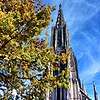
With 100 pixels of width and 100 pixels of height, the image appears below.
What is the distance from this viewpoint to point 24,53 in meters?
8.52

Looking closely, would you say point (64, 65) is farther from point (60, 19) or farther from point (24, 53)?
point (24, 53)

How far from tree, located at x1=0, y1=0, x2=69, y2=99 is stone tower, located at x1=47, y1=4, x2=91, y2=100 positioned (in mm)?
36194

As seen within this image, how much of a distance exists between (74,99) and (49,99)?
6579 millimetres

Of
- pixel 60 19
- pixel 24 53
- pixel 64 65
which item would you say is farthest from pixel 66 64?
pixel 24 53

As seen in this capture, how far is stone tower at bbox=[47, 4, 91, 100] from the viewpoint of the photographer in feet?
153

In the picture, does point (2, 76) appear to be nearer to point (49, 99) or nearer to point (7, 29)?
point (7, 29)

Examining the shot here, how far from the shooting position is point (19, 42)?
897 centimetres

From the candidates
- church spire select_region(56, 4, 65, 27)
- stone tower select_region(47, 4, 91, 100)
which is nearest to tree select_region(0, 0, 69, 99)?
stone tower select_region(47, 4, 91, 100)

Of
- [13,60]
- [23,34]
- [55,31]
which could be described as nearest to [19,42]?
[23,34]

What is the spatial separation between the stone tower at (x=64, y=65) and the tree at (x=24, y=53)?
36.2 metres

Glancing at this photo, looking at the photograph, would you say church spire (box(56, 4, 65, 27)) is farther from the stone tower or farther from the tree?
the tree

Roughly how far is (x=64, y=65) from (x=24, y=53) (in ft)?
137

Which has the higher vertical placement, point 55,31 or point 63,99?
point 55,31

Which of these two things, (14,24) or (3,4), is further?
(3,4)
